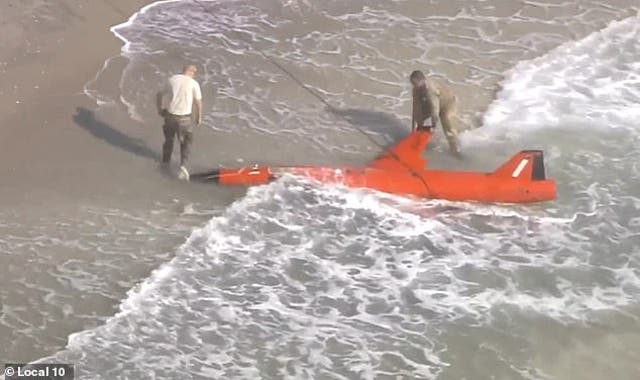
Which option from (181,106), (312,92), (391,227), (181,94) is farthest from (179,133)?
(312,92)

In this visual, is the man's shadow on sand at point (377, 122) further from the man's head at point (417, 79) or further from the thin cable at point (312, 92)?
the man's head at point (417, 79)

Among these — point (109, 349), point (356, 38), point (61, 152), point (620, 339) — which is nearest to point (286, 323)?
point (109, 349)

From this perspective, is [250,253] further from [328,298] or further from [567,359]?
[567,359]

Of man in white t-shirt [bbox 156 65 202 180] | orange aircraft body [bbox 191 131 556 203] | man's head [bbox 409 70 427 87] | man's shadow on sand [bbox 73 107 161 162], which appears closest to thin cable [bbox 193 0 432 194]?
orange aircraft body [bbox 191 131 556 203]

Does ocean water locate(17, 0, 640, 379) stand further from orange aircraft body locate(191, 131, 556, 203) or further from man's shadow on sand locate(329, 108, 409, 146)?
orange aircraft body locate(191, 131, 556, 203)

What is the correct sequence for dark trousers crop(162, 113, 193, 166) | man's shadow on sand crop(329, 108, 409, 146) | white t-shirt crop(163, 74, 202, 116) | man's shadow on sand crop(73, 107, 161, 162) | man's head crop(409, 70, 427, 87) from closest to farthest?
white t-shirt crop(163, 74, 202, 116) < dark trousers crop(162, 113, 193, 166) < man's head crop(409, 70, 427, 87) < man's shadow on sand crop(73, 107, 161, 162) < man's shadow on sand crop(329, 108, 409, 146)

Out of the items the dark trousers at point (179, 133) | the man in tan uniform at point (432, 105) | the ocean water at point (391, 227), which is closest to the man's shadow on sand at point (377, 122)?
the ocean water at point (391, 227)

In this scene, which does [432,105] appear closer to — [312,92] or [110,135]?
[312,92]
